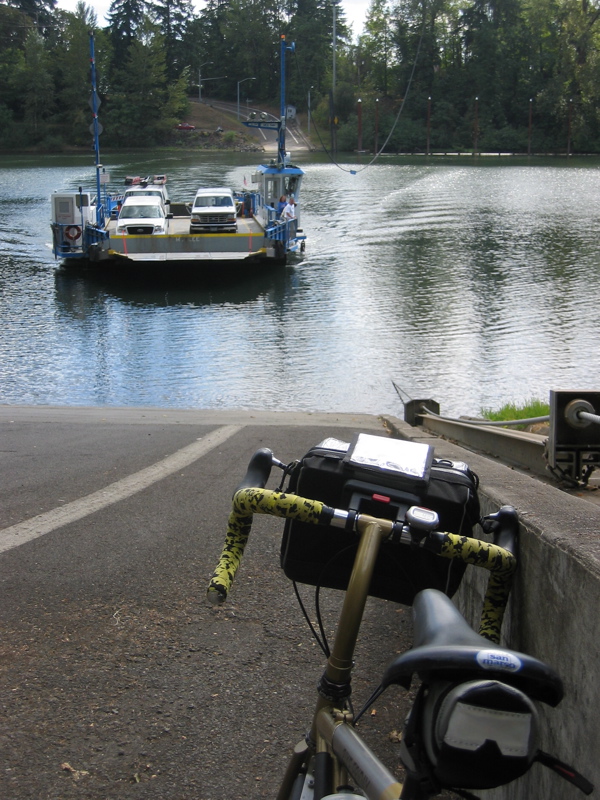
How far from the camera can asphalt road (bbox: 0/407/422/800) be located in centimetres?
305

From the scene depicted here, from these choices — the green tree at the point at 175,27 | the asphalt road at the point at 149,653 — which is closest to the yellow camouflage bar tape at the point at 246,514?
the asphalt road at the point at 149,653

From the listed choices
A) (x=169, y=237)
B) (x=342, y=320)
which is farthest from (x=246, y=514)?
(x=169, y=237)

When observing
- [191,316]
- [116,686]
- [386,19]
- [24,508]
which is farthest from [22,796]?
[386,19]

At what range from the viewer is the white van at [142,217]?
33125 millimetres

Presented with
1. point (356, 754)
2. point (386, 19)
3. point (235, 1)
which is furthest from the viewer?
point (235, 1)

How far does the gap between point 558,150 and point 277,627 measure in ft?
361

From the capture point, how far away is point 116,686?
11.6 ft

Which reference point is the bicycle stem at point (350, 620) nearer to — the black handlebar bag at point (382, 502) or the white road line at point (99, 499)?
the black handlebar bag at point (382, 502)

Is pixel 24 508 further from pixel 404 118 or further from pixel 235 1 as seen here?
pixel 235 1

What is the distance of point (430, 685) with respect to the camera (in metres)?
1.54

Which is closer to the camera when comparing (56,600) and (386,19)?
(56,600)

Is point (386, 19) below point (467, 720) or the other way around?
the other way around

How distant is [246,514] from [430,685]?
944mm

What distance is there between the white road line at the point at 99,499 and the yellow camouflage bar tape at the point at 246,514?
301 centimetres
